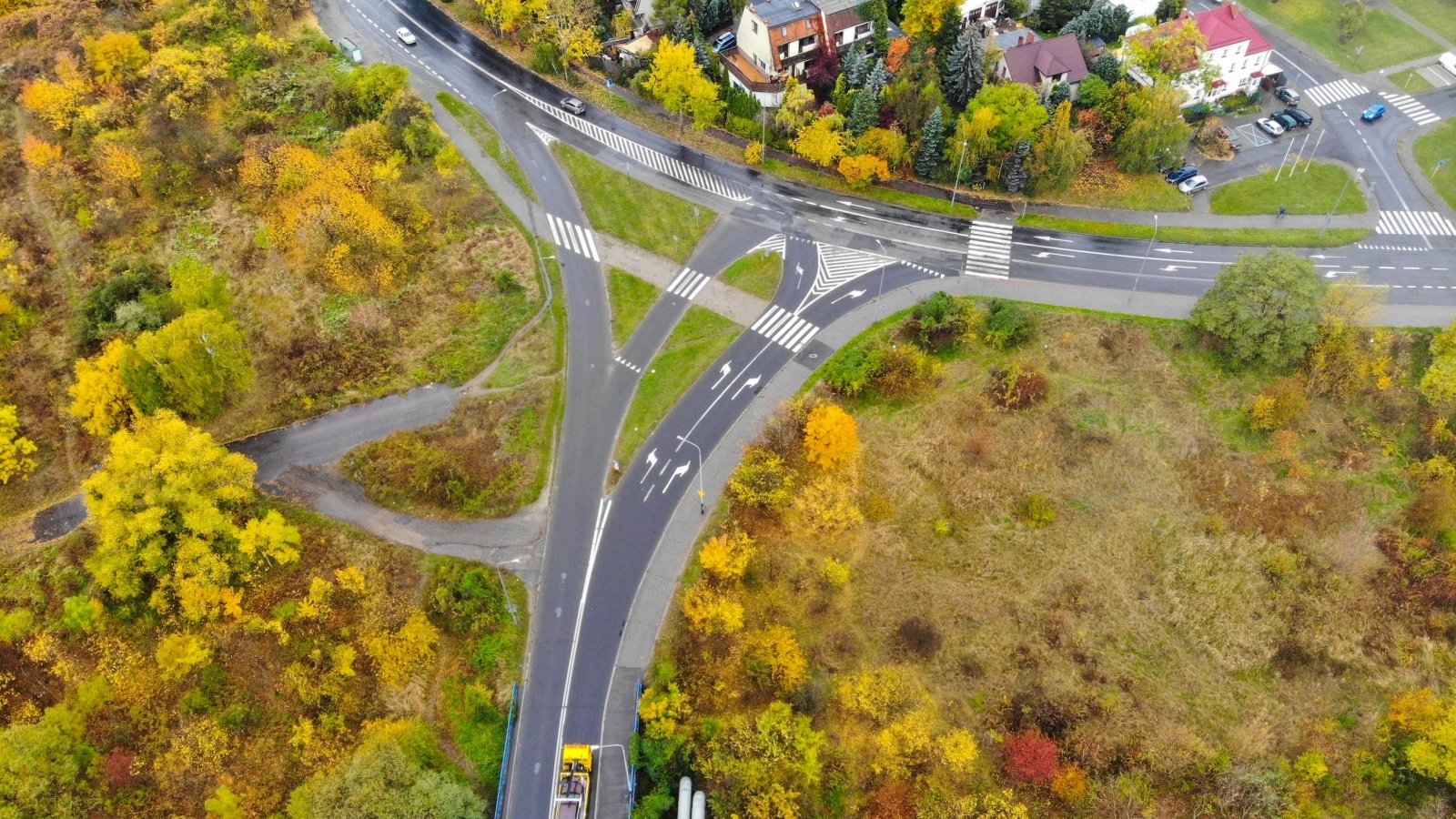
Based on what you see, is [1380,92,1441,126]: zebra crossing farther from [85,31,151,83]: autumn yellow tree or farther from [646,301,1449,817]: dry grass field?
[85,31,151,83]: autumn yellow tree

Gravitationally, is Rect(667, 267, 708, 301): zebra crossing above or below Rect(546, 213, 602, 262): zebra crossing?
below

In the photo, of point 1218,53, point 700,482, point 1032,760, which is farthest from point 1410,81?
point 700,482

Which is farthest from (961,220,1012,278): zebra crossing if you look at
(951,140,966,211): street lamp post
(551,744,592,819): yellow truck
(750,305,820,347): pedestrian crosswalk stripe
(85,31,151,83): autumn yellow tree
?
(85,31,151,83): autumn yellow tree

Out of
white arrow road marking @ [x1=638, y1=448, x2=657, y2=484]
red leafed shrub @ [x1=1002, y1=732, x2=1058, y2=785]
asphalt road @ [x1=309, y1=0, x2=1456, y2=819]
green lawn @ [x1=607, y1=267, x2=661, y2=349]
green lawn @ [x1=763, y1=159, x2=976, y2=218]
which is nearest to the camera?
red leafed shrub @ [x1=1002, y1=732, x2=1058, y2=785]

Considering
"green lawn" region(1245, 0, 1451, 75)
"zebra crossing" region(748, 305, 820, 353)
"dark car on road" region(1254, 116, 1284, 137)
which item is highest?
"green lawn" region(1245, 0, 1451, 75)

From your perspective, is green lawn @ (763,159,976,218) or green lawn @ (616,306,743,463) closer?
green lawn @ (616,306,743,463)
